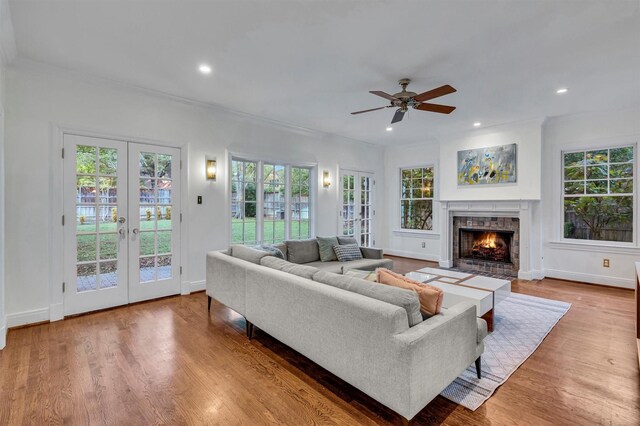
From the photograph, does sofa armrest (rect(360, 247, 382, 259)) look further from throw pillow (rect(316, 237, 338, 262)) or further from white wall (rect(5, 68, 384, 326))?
white wall (rect(5, 68, 384, 326))

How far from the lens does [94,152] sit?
Answer: 3822mm

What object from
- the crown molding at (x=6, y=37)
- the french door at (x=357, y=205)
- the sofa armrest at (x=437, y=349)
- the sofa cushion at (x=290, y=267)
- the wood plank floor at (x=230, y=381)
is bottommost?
the wood plank floor at (x=230, y=381)

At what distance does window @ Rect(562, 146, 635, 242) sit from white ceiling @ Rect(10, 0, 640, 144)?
0.93 meters

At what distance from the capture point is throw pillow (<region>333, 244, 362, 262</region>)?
16.3ft

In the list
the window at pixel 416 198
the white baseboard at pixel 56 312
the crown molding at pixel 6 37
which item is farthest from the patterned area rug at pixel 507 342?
the crown molding at pixel 6 37

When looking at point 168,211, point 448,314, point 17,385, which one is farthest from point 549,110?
point 17,385

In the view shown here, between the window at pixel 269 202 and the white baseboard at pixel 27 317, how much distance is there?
8.05 ft

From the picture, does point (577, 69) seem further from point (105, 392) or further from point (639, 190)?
point (105, 392)

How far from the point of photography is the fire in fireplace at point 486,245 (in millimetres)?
6062

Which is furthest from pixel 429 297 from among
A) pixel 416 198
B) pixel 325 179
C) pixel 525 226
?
pixel 416 198

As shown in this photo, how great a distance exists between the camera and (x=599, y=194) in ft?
17.0

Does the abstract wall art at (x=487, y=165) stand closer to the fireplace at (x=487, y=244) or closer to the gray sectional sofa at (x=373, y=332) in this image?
the fireplace at (x=487, y=244)

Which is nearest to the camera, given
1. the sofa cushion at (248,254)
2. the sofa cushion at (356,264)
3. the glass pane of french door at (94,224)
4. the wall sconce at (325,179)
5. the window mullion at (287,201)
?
the sofa cushion at (248,254)

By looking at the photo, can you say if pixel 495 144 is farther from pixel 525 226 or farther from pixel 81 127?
pixel 81 127
